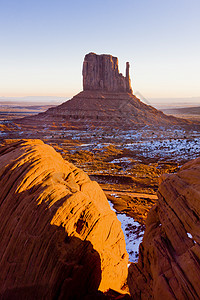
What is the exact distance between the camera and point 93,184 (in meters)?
12.1

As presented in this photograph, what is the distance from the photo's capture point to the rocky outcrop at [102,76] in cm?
12088

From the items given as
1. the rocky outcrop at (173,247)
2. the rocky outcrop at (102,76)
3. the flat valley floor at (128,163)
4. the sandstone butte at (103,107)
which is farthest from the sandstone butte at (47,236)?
the rocky outcrop at (102,76)

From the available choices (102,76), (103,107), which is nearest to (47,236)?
(103,107)

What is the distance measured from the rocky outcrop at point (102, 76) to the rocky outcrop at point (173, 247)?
4588 inches

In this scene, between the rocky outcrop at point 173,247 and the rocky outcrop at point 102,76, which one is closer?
the rocky outcrop at point 173,247

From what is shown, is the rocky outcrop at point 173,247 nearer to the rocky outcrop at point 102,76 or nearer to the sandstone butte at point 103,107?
the sandstone butte at point 103,107

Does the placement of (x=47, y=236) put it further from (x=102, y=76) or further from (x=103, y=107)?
(x=102, y=76)

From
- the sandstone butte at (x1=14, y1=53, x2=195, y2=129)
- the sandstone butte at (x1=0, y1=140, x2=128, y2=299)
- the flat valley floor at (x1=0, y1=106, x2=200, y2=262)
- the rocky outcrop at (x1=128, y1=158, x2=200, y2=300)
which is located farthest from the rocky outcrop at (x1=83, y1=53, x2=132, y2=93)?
the rocky outcrop at (x1=128, y1=158, x2=200, y2=300)

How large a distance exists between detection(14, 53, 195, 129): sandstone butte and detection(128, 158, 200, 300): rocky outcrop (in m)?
84.5

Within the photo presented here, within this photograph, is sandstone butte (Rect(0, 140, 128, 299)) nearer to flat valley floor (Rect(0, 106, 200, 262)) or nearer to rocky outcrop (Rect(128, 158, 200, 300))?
rocky outcrop (Rect(128, 158, 200, 300))

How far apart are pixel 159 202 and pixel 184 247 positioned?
236 cm

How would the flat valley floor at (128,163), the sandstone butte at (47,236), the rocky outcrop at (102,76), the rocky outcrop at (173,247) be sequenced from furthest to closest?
1. the rocky outcrop at (102,76)
2. the flat valley floor at (128,163)
3. the sandstone butte at (47,236)
4. the rocky outcrop at (173,247)

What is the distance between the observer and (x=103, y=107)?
4245 inches

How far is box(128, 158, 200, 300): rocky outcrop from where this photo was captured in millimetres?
5970
